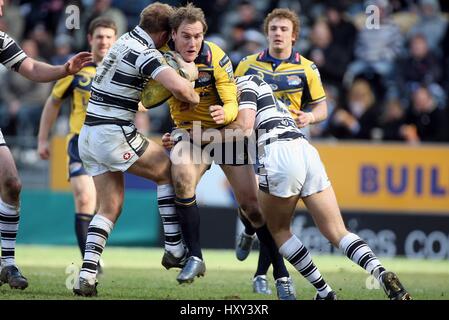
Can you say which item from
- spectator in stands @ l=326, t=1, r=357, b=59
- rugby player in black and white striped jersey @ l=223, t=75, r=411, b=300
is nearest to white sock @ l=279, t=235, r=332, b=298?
rugby player in black and white striped jersey @ l=223, t=75, r=411, b=300

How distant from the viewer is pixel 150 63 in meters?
7.99

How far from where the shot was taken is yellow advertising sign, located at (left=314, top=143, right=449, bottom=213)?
14961mm

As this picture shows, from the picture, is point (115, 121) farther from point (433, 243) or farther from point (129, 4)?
point (129, 4)

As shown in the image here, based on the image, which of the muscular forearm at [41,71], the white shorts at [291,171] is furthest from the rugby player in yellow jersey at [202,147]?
the muscular forearm at [41,71]

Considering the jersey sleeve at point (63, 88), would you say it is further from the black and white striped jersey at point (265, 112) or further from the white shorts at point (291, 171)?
the white shorts at point (291, 171)

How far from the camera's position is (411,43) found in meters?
17.0

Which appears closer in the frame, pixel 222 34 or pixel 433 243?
pixel 433 243

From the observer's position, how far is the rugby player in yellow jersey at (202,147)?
27.4ft

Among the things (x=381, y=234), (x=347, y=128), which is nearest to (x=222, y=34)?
(x=347, y=128)

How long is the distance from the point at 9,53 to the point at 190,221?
2278 mm

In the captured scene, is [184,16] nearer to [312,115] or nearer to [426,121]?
[312,115]

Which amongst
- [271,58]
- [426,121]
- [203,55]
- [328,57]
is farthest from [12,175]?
[328,57]

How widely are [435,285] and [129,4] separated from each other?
10065 millimetres

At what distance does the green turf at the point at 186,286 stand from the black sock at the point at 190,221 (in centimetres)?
43
